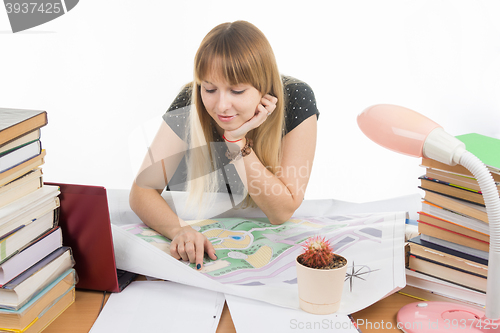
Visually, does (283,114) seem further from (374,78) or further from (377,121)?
(374,78)

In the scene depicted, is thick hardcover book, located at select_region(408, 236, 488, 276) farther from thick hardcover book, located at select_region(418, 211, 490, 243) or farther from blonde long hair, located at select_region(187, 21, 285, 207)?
blonde long hair, located at select_region(187, 21, 285, 207)

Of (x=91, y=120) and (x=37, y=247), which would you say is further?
(x=91, y=120)

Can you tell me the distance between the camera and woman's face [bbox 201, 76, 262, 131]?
0.91 m

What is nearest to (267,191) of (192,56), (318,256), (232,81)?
(232,81)

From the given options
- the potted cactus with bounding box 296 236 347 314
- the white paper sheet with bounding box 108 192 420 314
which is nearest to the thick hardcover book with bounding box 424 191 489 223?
the white paper sheet with bounding box 108 192 420 314

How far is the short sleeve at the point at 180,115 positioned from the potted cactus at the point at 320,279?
2.13ft

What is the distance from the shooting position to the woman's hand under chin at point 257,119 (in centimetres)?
97

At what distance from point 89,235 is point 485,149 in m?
0.66

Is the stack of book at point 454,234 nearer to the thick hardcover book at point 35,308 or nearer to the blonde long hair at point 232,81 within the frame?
the blonde long hair at point 232,81

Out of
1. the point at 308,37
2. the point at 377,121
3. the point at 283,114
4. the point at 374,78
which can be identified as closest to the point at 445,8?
the point at 374,78

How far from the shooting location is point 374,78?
185 cm

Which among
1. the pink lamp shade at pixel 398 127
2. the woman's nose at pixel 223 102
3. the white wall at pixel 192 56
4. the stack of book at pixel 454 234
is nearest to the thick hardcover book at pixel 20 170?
the woman's nose at pixel 223 102

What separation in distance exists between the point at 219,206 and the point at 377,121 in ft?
1.90

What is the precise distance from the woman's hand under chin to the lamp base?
520 millimetres
